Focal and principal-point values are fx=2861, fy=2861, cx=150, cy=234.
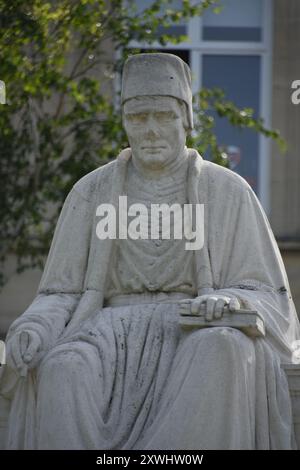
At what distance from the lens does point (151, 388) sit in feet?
60.4

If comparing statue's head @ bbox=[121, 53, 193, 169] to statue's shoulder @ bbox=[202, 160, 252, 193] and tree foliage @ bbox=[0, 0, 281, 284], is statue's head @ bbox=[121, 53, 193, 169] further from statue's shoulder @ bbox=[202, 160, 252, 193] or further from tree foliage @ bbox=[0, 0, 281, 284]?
tree foliage @ bbox=[0, 0, 281, 284]

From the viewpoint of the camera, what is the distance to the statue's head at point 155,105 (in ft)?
63.4

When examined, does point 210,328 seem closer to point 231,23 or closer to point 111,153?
point 111,153

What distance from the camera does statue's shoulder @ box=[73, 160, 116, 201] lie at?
19672 mm

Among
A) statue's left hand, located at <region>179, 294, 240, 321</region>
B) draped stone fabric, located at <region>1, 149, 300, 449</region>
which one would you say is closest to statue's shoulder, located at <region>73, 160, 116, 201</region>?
draped stone fabric, located at <region>1, 149, 300, 449</region>

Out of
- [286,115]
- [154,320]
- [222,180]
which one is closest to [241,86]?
[286,115]

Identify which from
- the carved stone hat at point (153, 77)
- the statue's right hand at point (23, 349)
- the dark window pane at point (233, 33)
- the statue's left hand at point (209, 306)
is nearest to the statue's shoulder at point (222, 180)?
the carved stone hat at point (153, 77)

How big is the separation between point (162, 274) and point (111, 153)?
6528 millimetres

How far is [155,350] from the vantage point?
733 inches

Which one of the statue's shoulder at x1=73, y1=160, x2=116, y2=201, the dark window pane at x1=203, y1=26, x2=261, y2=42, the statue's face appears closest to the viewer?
the statue's face

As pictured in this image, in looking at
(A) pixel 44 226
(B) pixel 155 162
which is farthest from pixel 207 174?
(A) pixel 44 226

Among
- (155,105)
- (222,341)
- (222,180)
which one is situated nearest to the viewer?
A: (222,341)

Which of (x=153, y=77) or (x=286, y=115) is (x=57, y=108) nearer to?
(x=286, y=115)

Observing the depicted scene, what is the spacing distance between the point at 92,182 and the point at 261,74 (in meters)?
11.0
